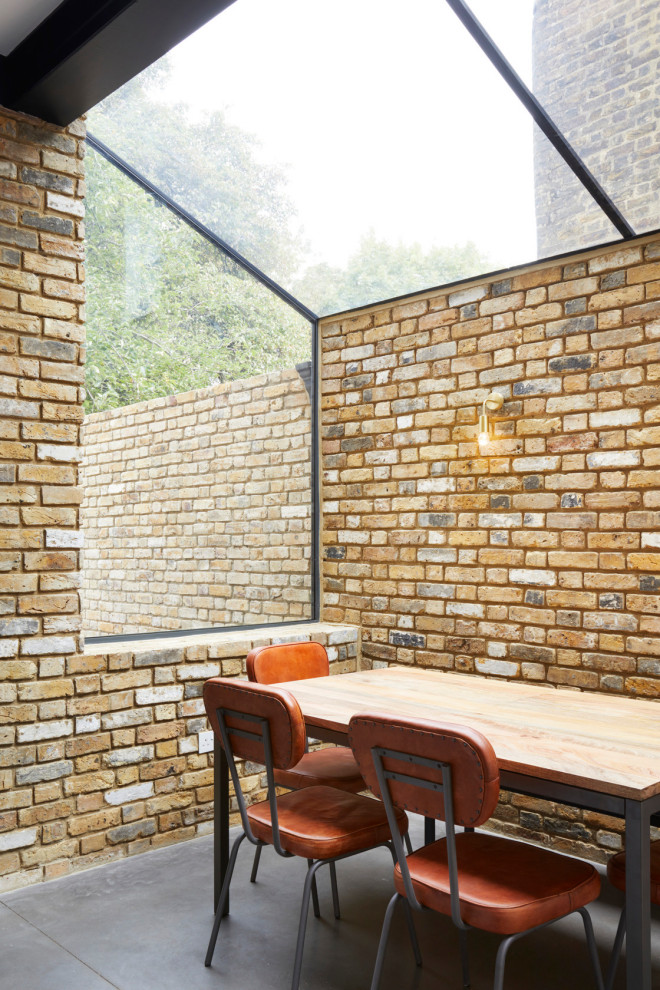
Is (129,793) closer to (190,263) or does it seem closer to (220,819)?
(220,819)

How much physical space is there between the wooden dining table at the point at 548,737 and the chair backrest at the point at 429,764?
0.19 m

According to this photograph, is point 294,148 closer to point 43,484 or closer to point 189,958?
point 43,484

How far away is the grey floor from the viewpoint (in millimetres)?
2508

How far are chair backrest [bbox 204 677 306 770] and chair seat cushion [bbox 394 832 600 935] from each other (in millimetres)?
460

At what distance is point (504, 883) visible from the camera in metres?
2.05

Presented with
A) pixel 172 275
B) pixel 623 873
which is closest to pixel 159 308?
pixel 172 275

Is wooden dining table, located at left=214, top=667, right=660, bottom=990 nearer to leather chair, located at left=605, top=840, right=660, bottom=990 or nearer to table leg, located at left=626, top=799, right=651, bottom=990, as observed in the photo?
table leg, located at left=626, top=799, right=651, bottom=990

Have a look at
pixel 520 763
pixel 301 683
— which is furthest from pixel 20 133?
pixel 520 763

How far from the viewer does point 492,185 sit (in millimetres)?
3420

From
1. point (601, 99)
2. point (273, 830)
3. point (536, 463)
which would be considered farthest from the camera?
point (536, 463)

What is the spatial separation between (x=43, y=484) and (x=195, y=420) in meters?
1.08

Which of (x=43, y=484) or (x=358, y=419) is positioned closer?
(x=43, y=484)

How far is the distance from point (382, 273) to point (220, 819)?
2.73m

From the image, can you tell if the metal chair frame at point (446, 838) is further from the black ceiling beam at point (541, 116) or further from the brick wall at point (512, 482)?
the black ceiling beam at point (541, 116)
